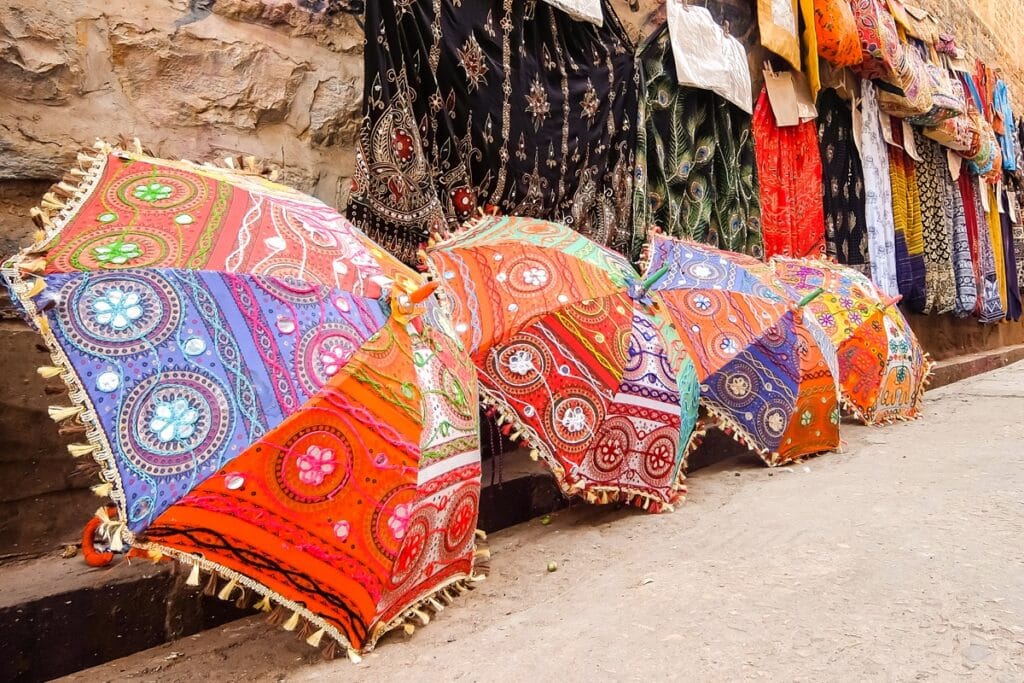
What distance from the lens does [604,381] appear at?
2037mm

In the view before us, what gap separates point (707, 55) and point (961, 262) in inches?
163

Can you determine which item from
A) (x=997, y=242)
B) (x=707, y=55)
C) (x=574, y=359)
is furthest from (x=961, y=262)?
(x=574, y=359)

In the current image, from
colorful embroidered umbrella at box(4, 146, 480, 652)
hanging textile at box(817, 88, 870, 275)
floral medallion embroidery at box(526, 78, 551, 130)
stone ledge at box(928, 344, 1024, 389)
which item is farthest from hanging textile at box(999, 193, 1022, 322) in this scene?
colorful embroidered umbrella at box(4, 146, 480, 652)

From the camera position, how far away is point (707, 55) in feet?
12.2

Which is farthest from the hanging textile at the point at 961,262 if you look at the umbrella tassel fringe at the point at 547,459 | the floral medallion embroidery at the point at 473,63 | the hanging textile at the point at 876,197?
the umbrella tassel fringe at the point at 547,459

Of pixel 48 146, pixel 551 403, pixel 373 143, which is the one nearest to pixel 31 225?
pixel 48 146

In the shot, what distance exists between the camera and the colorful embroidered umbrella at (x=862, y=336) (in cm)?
335

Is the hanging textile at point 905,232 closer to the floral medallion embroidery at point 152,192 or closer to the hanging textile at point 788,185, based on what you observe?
the hanging textile at point 788,185

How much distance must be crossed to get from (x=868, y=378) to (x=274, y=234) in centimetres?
299

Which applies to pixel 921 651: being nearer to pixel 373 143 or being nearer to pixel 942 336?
pixel 373 143

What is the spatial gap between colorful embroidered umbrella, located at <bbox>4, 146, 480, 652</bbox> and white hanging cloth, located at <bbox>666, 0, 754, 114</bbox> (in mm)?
2672

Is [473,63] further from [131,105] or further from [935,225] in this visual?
[935,225]

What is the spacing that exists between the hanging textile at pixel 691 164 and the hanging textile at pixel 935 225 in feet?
8.78

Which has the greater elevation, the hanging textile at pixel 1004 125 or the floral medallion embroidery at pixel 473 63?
the hanging textile at pixel 1004 125
